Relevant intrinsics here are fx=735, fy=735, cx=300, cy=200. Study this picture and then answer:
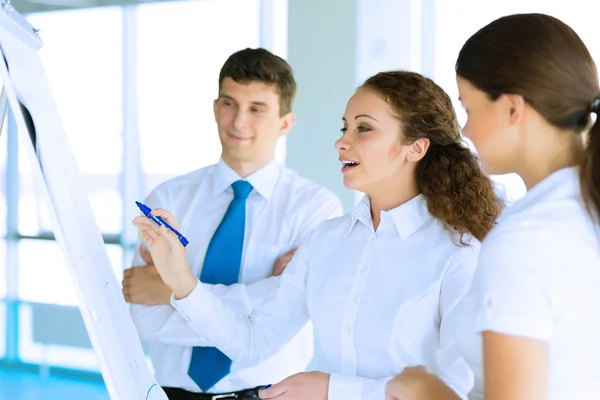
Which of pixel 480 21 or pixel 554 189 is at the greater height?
pixel 480 21

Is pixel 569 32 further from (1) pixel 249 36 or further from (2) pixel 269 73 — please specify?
(1) pixel 249 36

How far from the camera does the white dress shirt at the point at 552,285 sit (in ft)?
3.63

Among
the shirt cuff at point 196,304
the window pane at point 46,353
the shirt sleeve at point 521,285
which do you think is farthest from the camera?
the window pane at point 46,353

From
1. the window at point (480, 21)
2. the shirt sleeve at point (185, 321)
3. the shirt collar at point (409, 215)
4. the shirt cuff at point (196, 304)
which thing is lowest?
the shirt sleeve at point (185, 321)

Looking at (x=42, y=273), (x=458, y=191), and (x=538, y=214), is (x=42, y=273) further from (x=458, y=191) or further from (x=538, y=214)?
(x=538, y=214)

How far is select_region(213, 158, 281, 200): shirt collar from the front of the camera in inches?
103

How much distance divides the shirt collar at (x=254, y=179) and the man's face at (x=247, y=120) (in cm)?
4

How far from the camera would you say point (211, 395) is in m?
2.37

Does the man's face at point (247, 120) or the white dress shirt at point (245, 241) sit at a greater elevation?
A: the man's face at point (247, 120)

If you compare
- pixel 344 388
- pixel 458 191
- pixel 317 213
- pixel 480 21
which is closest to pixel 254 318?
pixel 344 388

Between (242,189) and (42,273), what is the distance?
4.29 metres

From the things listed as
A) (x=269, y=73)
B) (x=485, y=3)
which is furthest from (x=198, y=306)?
(x=485, y=3)

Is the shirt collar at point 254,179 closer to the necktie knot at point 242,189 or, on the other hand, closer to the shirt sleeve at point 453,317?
the necktie knot at point 242,189

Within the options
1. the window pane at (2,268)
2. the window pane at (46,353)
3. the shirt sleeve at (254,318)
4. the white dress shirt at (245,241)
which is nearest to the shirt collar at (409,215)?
the shirt sleeve at (254,318)
